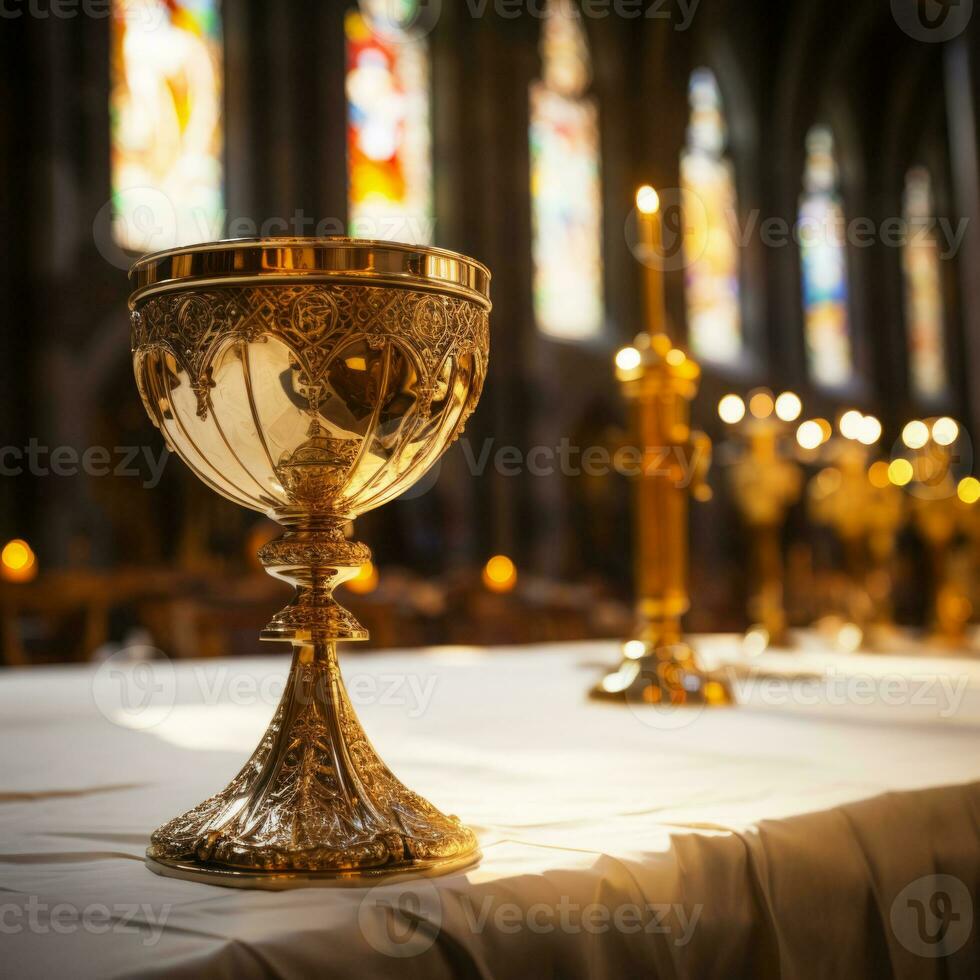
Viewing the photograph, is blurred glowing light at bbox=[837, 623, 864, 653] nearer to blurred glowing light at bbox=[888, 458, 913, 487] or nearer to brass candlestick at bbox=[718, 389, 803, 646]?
brass candlestick at bbox=[718, 389, 803, 646]

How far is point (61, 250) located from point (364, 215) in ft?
10.1

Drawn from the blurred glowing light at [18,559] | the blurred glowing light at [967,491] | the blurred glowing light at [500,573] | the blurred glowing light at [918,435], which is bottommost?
the blurred glowing light at [500,573]

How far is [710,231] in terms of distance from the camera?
15742 millimetres

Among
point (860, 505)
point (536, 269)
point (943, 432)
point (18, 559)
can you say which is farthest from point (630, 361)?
point (536, 269)

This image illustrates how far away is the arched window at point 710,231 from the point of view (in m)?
15.4

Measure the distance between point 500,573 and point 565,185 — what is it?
490cm

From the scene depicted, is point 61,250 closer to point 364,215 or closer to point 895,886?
point 364,215

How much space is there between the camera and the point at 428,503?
11.8 metres

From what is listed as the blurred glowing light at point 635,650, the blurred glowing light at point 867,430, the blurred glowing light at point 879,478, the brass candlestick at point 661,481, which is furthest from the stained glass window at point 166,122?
the blurred glowing light at point 635,650

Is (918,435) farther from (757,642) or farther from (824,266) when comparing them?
(824,266)

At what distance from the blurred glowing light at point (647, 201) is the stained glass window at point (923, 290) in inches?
689

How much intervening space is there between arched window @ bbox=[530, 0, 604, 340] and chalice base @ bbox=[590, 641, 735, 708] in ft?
37.2

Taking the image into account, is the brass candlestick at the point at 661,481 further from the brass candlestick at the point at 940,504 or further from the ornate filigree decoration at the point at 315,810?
the brass candlestick at the point at 940,504

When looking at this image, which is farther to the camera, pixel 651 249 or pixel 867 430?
pixel 867 430
